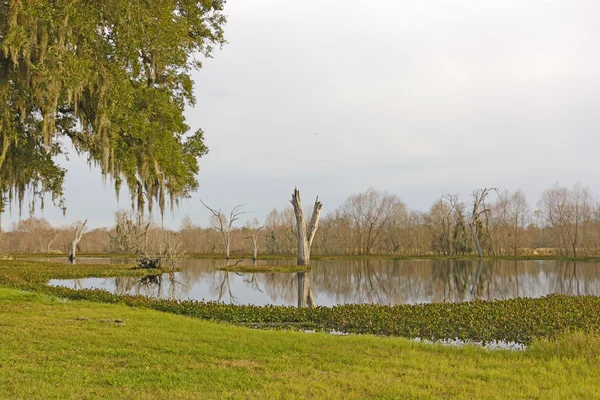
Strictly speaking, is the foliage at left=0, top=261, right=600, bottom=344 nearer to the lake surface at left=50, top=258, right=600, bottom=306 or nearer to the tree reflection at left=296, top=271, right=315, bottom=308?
the tree reflection at left=296, top=271, right=315, bottom=308

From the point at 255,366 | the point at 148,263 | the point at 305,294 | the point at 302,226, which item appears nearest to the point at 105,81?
the point at 255,366

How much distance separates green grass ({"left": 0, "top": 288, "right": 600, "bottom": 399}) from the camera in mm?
6125

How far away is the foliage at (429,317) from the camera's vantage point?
12.3 meters

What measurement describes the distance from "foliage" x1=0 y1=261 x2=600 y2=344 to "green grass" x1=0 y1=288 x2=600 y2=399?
275 cm

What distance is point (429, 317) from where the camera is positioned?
14297 mm

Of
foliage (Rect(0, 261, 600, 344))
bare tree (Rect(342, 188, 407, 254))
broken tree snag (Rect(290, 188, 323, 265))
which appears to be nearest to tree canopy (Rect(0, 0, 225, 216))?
foliage (Rect(0, 261, 600, 344))

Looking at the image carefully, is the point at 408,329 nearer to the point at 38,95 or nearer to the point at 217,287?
the point at 38,95

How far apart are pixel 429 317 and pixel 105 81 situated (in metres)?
11.9

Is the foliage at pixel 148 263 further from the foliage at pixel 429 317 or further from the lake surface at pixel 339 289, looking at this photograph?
the foliage at pixel 429 317

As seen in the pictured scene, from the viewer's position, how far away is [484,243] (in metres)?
76.3

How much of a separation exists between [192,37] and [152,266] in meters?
22.6

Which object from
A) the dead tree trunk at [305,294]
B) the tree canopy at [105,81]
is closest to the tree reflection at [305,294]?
the dead tree trunk at [305,294]

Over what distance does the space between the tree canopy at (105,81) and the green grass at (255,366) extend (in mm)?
6405

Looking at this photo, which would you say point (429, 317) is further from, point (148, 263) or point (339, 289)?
point (148, 263)
